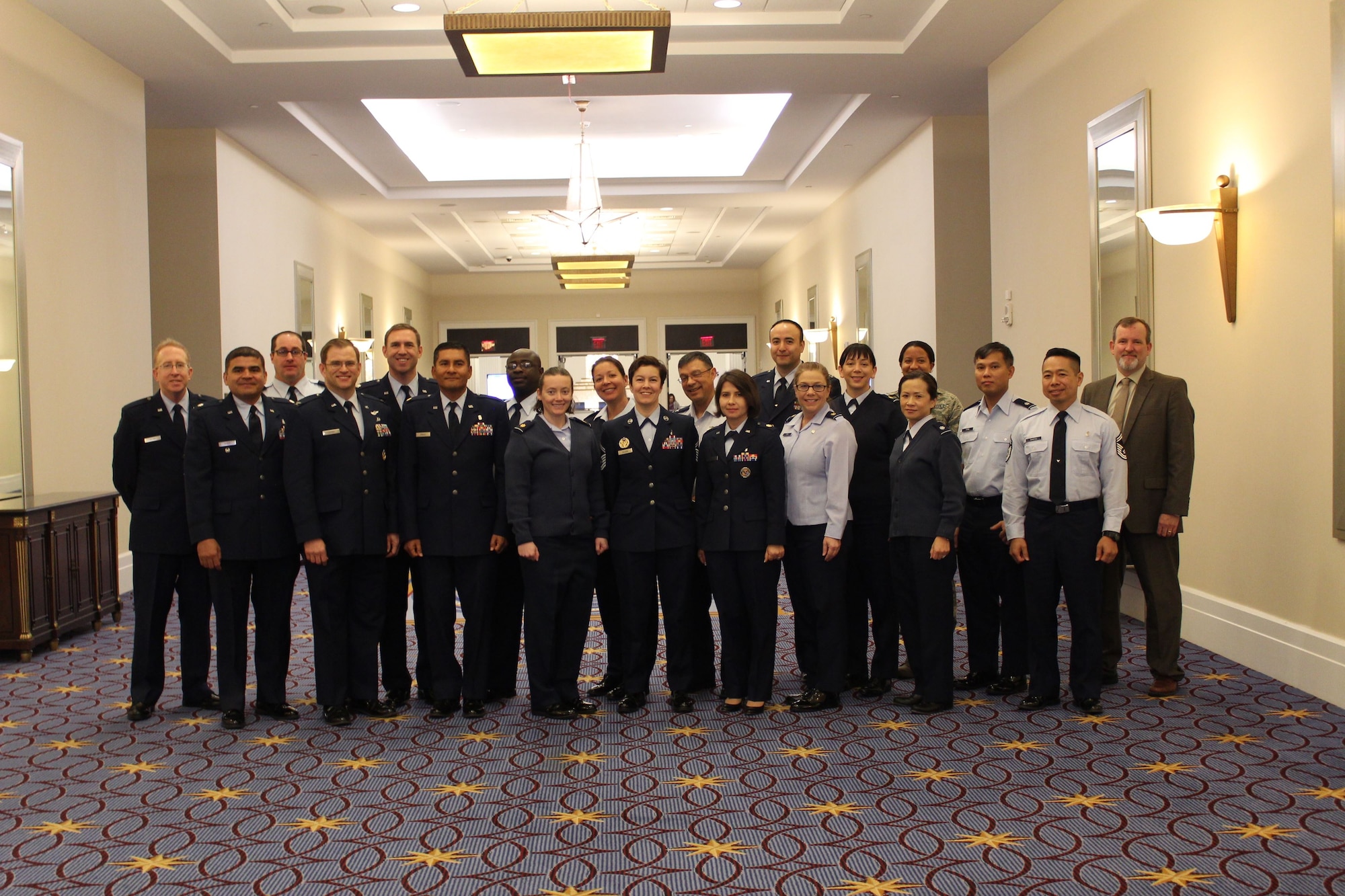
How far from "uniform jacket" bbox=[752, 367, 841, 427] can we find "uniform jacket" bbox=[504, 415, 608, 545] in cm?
126

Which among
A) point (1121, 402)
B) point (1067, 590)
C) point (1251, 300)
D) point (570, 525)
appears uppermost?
point (1251, 300)

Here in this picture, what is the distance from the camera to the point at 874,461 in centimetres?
567

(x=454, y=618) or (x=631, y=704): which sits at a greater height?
(x=454, y=618)

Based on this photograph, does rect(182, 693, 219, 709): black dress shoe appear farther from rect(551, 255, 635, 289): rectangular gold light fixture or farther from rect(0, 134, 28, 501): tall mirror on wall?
rect(551, 255, 635, 289): rectangular gold light fixture

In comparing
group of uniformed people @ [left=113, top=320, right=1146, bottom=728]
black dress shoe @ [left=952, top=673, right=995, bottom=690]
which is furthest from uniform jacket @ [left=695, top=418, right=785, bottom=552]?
black dress shoe @ [left=952, top=673, right=995, bottom=690]

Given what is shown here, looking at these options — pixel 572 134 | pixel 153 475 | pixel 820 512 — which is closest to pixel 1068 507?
pixel 820 512

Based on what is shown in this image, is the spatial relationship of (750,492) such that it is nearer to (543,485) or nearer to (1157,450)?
(543,485)

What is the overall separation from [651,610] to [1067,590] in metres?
2.12

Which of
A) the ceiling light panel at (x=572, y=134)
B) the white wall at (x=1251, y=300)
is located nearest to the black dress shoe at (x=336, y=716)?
the white wall at (x=1251, y=300)

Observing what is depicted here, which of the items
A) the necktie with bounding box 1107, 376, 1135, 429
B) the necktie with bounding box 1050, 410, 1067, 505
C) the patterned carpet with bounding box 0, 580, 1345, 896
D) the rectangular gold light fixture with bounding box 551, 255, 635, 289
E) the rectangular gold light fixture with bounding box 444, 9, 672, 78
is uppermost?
the rectangular gold light fixture with bounding box 551, 255, 635, 289

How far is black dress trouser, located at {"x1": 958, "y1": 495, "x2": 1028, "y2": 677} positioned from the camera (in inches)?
225

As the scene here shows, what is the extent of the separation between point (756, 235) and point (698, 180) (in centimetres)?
493

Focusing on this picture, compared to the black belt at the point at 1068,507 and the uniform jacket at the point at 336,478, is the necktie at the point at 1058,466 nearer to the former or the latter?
the black belt at the point at 1068,507

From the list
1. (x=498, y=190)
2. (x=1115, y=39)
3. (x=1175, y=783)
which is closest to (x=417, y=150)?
(x=498, y=190)
